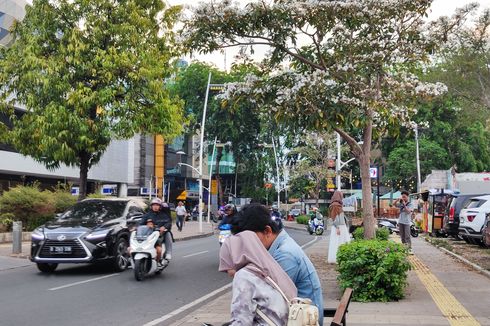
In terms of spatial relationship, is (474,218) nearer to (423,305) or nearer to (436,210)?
(436,210)

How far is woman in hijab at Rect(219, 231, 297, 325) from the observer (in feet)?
11.3

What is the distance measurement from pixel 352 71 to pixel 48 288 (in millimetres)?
7385

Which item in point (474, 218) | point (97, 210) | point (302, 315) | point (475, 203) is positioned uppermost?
point (475, 203)

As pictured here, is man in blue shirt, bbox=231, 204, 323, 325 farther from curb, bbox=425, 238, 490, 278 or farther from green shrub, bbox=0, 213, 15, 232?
green shrub, bbox=0, 213, 15, 232

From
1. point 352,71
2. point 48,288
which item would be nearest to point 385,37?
point 352,71

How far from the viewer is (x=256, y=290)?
3.47m

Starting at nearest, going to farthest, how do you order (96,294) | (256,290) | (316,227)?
1. (256,290)
2. (96,294)
3. (316,227)

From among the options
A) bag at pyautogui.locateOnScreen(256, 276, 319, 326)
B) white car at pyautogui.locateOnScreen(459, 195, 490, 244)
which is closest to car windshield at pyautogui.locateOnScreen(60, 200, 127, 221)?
bag at pyautogui.locateOnScreen(256, 276, 319, 326)

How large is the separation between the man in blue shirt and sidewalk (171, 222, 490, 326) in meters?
3.72

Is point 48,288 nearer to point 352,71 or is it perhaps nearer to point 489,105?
point 352,71

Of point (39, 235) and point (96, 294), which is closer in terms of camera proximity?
A: point (96, 294)

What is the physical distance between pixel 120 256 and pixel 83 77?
22.1 ft

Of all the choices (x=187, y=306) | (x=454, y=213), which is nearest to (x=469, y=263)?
(x=187, y=306)

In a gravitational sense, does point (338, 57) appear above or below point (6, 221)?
above
